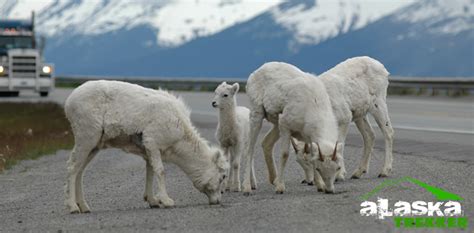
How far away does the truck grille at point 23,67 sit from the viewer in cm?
4566

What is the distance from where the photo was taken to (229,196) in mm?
14539

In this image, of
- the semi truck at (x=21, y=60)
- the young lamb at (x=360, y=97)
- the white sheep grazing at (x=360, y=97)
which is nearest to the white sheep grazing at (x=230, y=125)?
the white sheep grazing at (x=360, y=97)

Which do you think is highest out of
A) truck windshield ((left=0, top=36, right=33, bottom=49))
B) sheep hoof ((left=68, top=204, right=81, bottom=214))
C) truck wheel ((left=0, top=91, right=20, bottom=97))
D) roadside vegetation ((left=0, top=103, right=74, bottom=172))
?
truck windshield ((left=0, top=36, right=33, bottom=49))

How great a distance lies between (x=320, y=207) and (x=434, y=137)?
11317mm

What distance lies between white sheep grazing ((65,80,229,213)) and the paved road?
295mm

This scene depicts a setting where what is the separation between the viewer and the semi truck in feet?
150

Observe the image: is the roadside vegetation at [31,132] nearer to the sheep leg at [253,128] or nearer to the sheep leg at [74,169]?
the sheep leg at [253,128]

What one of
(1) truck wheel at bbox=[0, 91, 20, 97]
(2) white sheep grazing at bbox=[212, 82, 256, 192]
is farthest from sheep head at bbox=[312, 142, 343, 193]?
(1) truck wheel at bbox=[0, 91, 20, 97]

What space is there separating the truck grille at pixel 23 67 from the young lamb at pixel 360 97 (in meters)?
30.6

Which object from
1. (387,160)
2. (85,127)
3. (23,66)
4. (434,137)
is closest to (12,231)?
(85,127)

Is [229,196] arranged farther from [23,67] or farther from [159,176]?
[23,67]

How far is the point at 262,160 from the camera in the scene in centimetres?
1947

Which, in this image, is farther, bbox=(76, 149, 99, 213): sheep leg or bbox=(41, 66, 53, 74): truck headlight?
bbox=(41, 66, 53, 74): truck headlight

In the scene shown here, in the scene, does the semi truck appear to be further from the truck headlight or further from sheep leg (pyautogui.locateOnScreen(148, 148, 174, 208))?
sheep leg (pyautogui.locateOnScreen(148, 148, 174, 208))
